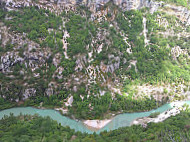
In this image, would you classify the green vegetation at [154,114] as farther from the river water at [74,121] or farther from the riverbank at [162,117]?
the river water at [74,121]

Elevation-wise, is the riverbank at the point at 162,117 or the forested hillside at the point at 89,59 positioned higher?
the forested hillside at the point at 89,59

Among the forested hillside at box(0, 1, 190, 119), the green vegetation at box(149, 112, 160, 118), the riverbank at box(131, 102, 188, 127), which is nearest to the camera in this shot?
the riverbank at box(131, 102, 188, 127)

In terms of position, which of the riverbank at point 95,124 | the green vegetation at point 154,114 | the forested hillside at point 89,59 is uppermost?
the forested hillside at point 89,59

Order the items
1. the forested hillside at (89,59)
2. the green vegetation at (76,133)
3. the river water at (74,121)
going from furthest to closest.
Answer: the forested hillside at (89,59) < the river water at (74,121) < the green vegetation at (76,133)

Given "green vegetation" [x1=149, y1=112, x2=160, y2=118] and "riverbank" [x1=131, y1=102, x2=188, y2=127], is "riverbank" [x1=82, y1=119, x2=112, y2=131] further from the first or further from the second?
"green vegetation" [x1=149, y1=112, x2=160, y2=118]

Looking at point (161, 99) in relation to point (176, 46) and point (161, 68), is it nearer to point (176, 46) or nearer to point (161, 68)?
point (161, 68)

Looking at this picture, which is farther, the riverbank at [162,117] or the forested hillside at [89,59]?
the forested hillside at [89,59]

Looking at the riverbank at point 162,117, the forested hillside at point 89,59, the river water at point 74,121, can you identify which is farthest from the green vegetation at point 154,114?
the forested hillside at point 89,59

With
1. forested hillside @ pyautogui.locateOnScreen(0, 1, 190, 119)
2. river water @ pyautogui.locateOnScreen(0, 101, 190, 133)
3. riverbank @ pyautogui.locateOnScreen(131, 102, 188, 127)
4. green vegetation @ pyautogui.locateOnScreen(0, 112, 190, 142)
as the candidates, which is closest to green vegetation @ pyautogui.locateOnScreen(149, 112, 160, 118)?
riverbank @ pyautogui.locateOnScreen(131, 102, 188, 127)

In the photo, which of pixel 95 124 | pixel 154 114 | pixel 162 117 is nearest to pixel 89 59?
pixel 95 124

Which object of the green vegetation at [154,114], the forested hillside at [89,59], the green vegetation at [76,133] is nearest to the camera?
the green vegetation at [76,133]
